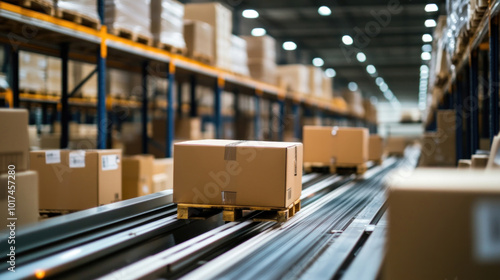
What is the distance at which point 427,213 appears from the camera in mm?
2049

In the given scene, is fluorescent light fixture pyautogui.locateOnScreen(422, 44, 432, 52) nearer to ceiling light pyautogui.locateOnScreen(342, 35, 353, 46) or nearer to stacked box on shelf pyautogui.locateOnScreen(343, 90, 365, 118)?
ceiling light pyautogui.locateOnScreen(342, 35, 353, 46)

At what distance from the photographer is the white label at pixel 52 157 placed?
490 centimetres

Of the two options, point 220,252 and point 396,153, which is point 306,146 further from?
point 396,153

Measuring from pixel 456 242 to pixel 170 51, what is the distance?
657 cm

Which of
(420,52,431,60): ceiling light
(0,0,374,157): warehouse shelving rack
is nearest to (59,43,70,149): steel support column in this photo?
(0,0,374,157): warehouse shelving rack

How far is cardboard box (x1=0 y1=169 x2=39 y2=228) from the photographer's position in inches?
123

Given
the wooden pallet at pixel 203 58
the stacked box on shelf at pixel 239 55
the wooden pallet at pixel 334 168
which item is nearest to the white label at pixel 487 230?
the wooden pallet at pixel 334 168

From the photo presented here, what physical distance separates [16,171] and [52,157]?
1740 mm

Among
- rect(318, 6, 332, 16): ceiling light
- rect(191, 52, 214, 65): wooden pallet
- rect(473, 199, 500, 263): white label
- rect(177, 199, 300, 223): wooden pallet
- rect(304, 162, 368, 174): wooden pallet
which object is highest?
rect(318, 6, 332, 16): ceiling light

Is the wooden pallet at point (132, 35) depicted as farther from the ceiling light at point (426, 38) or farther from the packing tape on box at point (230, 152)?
the ceiling light at point (426, 38)

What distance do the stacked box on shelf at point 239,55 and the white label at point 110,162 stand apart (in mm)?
5480

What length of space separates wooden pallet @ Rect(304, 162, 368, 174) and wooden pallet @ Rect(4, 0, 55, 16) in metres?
4.55

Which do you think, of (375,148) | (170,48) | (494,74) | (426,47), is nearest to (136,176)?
(170,48)

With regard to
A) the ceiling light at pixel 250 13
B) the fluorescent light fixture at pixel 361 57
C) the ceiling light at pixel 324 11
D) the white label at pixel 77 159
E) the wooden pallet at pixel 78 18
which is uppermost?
the ceiling light at pixel 324 11
